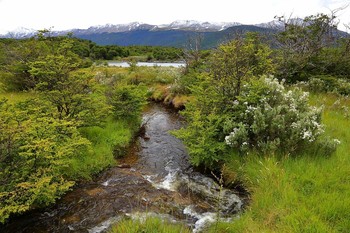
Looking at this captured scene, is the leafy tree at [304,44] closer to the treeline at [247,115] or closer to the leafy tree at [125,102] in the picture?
the treeline at [247,115]

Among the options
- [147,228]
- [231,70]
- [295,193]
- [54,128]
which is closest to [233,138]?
[295,193]

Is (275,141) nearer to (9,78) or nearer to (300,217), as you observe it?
(300,217)

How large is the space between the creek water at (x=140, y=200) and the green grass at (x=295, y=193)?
2.29 ft

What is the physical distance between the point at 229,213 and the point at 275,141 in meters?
2.70

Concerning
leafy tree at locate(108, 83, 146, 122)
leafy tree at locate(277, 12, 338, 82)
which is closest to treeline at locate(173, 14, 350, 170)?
leafy tree at locate(277, 12, 338, 82)

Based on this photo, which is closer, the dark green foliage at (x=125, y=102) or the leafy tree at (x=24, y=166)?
the leafy tree at (x=24, y=166)

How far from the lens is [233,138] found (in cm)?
861

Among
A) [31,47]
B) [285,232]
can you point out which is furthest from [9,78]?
[285,232]

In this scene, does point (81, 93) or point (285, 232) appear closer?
point (285, 232)

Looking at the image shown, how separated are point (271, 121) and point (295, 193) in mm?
2836

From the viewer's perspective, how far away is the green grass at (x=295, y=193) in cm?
539

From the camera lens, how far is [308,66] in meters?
16.5

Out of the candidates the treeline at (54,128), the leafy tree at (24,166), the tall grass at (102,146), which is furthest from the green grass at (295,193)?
the tall grass at (102,146)

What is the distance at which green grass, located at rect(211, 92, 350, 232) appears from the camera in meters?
5.39
